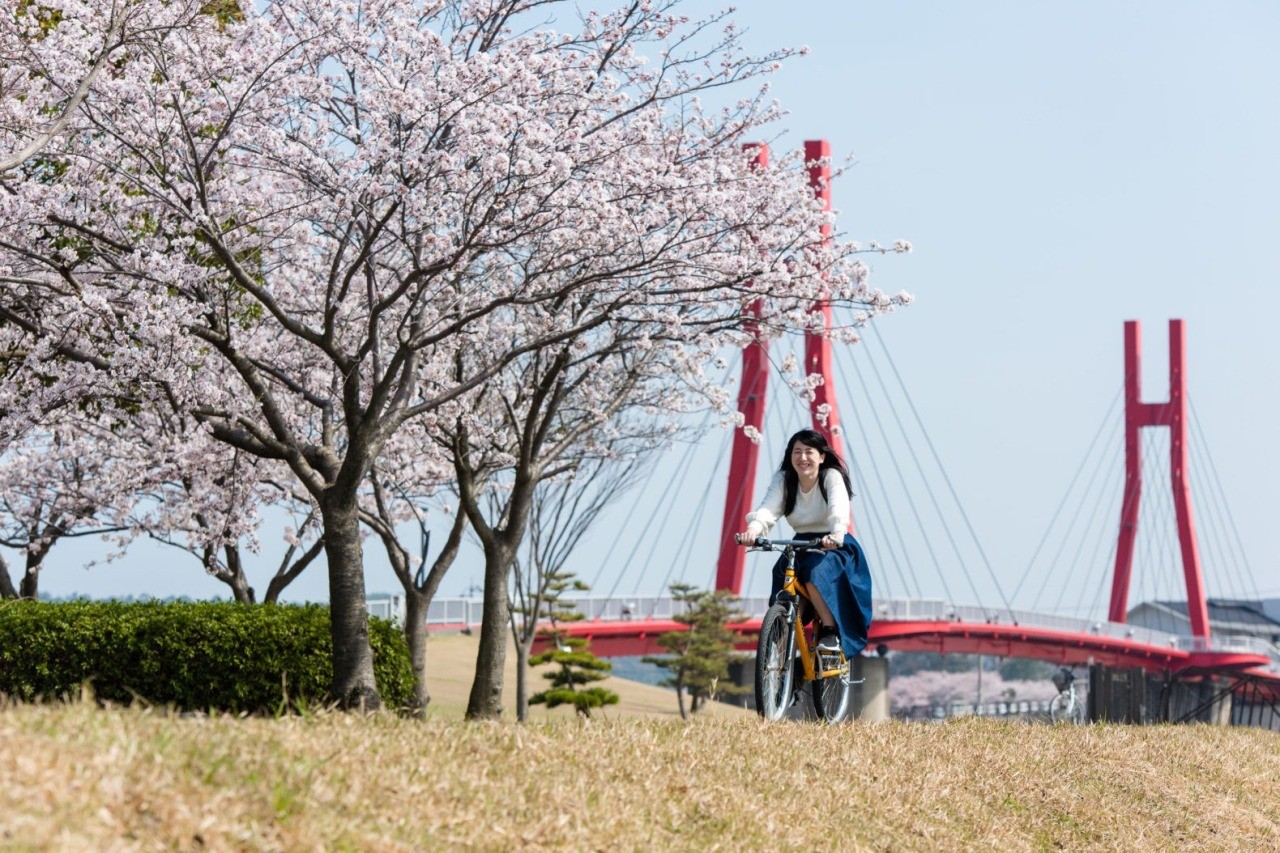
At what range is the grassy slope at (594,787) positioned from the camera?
3.84 meters

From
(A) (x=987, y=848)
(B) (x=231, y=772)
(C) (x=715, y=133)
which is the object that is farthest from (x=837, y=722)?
(C) (x=715, y=133)

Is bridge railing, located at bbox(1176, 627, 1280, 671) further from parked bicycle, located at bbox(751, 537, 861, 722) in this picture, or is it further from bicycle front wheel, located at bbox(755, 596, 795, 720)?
bicycle front wheel, located at bbox(755, 596, 795, 720)

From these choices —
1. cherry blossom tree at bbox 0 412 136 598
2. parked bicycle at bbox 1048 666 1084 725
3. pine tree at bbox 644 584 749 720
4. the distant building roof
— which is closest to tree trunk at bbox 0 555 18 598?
cherry blossom tree at bbox 0 412 136 598

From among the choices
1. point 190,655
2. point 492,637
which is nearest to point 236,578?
→ point 492,637

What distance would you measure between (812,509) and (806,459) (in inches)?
11.5

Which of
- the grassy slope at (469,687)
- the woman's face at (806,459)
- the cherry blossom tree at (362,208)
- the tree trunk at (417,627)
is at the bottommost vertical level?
the grassy slope at (469,687)

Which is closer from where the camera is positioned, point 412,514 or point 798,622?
point 798,622

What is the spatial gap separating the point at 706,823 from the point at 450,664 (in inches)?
1348

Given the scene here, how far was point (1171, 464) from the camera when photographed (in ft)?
160

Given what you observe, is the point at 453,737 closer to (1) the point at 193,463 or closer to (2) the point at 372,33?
(2) the point at 372,33

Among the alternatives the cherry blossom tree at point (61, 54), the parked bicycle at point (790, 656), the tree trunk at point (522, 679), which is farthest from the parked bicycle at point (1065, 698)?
the cherry blossom tree at point (61, 54)

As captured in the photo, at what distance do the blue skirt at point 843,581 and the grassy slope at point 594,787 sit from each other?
23.9 inches

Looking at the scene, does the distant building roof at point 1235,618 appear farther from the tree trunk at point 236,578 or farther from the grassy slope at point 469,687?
the tree trunk at point 236,578

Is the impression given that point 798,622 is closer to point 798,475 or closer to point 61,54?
point 798,475
